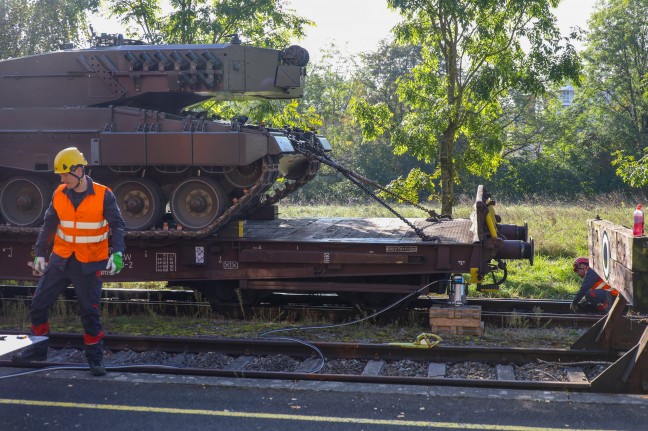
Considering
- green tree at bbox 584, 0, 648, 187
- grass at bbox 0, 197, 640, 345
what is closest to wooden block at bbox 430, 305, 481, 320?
grass at bbox 0, 197, 640, 345

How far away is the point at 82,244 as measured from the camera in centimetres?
A: 754

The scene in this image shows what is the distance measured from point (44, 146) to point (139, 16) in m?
6.53

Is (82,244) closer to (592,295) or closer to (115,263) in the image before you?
(115,263)

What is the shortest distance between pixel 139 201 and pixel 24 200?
1.51 metres

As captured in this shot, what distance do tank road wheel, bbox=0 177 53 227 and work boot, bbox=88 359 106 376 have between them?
3.53m

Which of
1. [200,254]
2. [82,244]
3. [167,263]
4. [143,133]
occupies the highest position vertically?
[143,133]

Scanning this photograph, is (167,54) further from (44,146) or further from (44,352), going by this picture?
(44,352)

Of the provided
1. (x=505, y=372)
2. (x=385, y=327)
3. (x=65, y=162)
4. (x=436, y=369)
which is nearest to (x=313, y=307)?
(x=385, y=327)

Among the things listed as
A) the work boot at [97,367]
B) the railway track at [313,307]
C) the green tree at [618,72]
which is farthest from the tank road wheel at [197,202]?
the green tree at [618,72]

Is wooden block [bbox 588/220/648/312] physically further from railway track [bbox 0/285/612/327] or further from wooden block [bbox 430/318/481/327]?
railway track [bbox 0/285/612/327]

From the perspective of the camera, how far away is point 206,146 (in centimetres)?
995

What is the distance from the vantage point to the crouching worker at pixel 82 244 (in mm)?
7539

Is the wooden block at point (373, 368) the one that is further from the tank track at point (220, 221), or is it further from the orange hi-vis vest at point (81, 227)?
the tank track at point (220, 221)

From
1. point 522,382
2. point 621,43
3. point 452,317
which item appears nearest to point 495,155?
point 452,317
